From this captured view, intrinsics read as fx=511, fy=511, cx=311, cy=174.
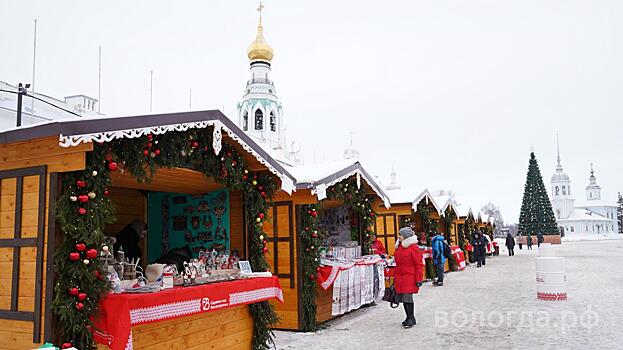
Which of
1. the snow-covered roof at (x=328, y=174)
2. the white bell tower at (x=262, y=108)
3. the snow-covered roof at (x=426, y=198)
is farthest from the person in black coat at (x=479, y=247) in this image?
the white bell tower at (x=262, y=108)

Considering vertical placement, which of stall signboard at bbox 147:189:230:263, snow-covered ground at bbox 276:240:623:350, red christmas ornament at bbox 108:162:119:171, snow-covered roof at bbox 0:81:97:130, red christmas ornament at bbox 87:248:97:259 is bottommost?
snow-covered ground at bbox 276:240:623:350

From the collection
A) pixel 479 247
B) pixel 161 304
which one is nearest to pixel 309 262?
pixel 161 304

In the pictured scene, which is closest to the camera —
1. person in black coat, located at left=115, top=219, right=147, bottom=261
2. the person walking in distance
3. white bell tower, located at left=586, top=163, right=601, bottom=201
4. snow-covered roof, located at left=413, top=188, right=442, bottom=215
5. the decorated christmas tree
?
person in black coat, located at left=115, top=219, right=147, bottom=261

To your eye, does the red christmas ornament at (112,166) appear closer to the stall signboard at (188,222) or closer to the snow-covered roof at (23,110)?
the stall signboard at (188,222)

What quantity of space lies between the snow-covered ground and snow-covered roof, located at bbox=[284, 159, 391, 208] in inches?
87.0

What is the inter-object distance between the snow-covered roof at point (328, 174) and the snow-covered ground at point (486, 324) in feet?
7.25

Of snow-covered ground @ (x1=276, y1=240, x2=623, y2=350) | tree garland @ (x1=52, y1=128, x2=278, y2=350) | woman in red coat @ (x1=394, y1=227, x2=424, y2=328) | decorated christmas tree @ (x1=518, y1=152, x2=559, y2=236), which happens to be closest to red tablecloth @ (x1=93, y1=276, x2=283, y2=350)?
tree garland @ (x1=52, y1=128, x2=278, y2=350)

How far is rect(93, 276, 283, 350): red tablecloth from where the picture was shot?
13.7 feet

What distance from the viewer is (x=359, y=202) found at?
10.1m

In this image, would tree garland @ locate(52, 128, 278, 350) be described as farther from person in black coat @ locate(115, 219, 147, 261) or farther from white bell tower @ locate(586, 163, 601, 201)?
white bell tower @ locate(586, 163, 601, 201)

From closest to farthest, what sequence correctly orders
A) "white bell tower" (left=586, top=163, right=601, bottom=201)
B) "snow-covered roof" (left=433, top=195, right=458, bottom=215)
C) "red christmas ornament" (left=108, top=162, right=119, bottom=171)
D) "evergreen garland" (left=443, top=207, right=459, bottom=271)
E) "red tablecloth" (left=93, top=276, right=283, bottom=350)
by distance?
"red tablecloth" (left=93, top=276, right=283, bottom=350)
"red christmas ornament" (left=108, top=162, right=119, bottom=171)
"snow-covered roof" (left=433, top=195, right=458, bottom=215)
"evergreen garland" (left=443, top=207, right=459, bottom=271)
"white bell tower" (left=586, top=163, right=601, bottom=201)

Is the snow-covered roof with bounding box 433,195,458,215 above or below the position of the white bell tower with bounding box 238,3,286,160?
below

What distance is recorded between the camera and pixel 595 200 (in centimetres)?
8738

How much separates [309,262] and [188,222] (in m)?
1.97
